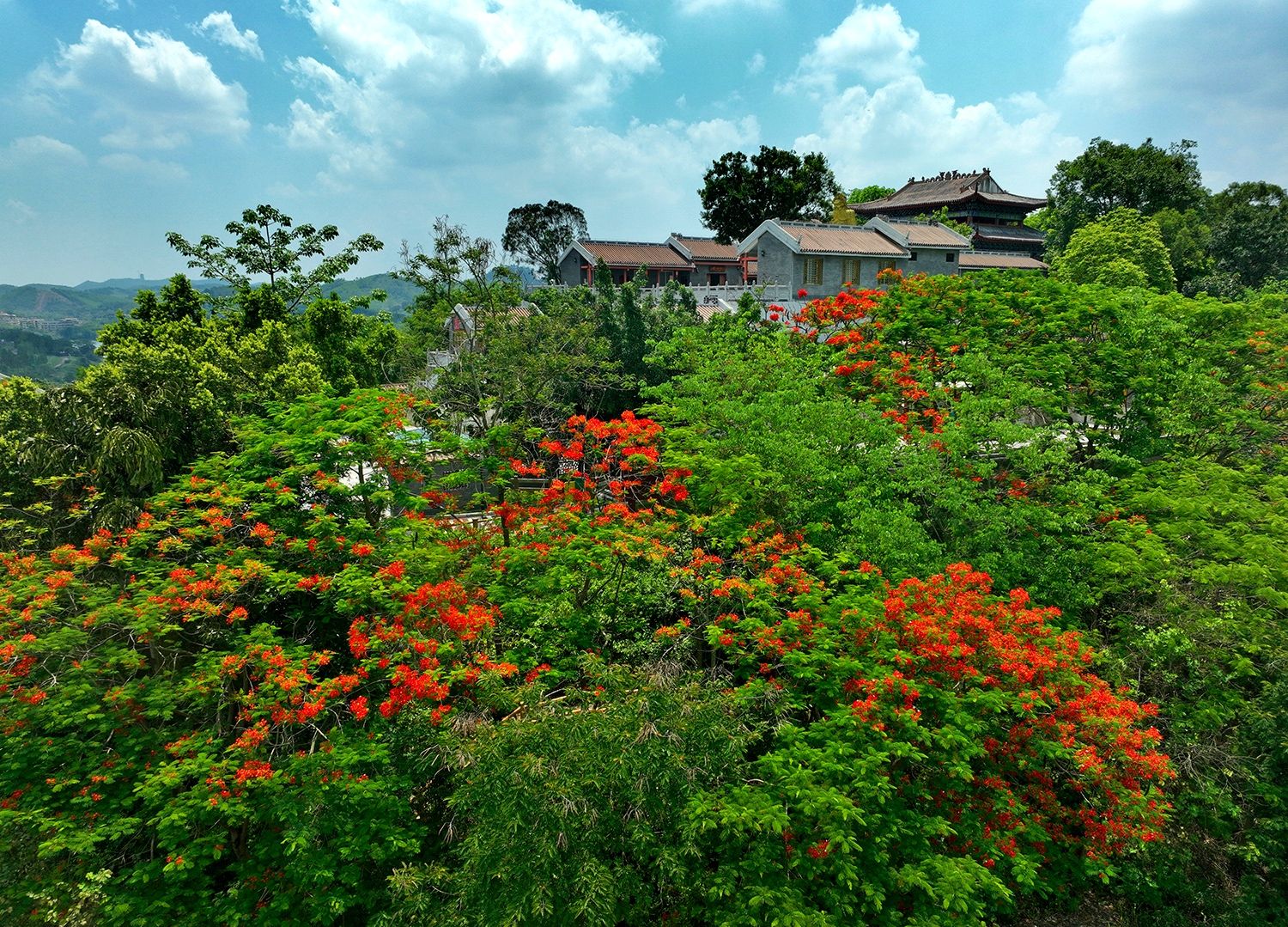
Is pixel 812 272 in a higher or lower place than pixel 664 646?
higher

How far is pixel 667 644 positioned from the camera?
9.53 meters

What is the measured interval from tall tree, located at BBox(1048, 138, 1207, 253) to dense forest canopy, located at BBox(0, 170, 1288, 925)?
37373mm

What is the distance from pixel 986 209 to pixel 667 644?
2435 inches

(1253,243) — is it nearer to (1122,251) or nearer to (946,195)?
(1122,251)

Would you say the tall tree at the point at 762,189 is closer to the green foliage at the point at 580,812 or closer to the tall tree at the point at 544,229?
the tall tree at the point at 544,229

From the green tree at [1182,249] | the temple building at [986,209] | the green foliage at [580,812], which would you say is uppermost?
the temple building at [986,209]

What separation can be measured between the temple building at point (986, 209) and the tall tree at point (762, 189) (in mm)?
11445

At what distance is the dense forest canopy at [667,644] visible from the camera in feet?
21.7

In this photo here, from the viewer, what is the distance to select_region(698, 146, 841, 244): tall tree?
50438 mm

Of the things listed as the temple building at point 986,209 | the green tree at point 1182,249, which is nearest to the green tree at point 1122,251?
the green tree at point 1182,249

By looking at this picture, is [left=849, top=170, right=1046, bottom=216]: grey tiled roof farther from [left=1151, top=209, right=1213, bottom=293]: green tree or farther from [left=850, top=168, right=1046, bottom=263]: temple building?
[left=1151, top=209, right=1213, bottom=293]: green tree

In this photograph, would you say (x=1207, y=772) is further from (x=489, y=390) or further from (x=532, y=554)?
(x=489, y=390)

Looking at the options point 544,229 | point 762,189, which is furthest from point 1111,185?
point 544,229

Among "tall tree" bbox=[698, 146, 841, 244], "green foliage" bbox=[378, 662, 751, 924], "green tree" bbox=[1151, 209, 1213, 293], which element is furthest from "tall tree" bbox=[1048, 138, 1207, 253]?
"green foliage" bbox=[378, 662, 751, 924]
